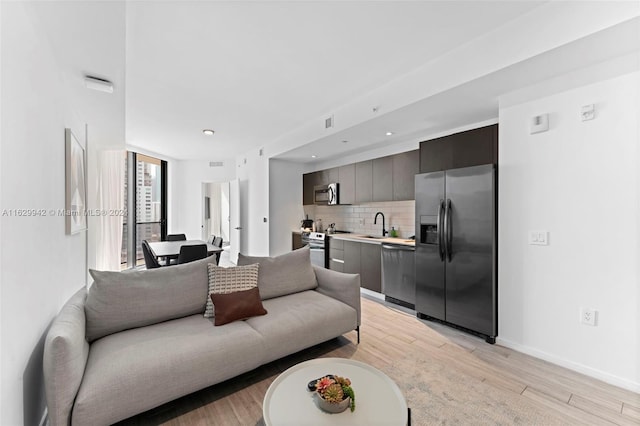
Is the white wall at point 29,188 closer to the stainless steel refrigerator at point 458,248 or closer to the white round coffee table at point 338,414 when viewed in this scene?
the white round coffee table at point 338,414

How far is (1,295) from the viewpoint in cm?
125

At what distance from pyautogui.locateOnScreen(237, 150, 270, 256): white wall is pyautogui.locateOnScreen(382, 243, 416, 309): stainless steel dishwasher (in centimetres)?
276

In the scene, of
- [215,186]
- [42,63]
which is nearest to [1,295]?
[42,63]

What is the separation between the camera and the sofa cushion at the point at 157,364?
1.56 m

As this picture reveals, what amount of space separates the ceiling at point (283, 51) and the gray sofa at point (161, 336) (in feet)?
6.18

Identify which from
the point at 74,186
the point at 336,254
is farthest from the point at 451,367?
the point at 74,186

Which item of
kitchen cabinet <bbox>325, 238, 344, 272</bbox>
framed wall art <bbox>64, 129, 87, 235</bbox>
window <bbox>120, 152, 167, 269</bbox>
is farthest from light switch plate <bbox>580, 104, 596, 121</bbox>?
window <bbox>120, 152, 167, 269</bbox>

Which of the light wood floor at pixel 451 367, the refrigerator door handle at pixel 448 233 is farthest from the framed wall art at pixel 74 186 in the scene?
the refrigerator door handle at pixel 448 233

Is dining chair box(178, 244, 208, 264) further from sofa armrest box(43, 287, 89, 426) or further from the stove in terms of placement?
sofa armrest box(43, 287, 89, 426)

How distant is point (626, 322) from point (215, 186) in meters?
8.42

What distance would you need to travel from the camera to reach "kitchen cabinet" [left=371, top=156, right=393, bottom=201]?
4484 mm

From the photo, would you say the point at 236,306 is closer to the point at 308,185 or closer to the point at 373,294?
the point at 373,294

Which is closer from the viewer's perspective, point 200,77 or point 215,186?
point 200,77

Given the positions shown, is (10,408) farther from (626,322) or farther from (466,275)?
(626,322)
